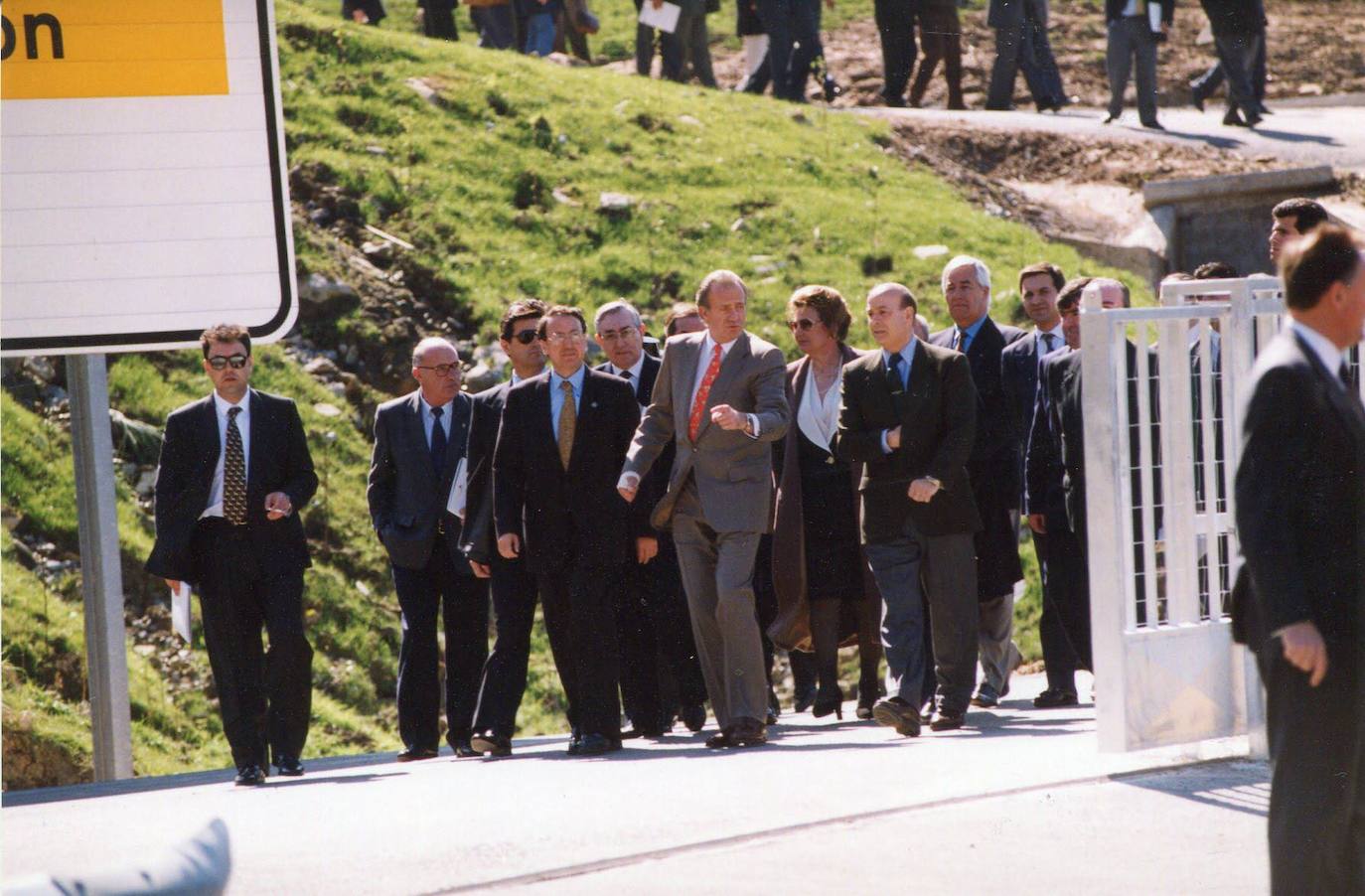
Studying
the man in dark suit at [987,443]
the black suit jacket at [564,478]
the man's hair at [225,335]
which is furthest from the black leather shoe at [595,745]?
the man's hair at [225,335]

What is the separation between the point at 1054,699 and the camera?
411 inches

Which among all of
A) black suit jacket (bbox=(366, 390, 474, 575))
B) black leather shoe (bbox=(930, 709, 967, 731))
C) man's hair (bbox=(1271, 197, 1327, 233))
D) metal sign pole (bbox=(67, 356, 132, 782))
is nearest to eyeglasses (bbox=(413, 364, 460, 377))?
black suit jacket (bbox=(366, 390, 474, 575))

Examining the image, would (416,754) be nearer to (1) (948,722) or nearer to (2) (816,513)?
(2) (816,513)

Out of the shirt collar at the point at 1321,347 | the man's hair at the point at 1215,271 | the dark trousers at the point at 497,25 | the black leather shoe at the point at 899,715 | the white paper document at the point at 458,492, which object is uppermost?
the dark trousers at the point at 497,25

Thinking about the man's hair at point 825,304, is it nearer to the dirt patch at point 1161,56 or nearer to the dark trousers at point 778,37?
the dark trousers at point 778,37

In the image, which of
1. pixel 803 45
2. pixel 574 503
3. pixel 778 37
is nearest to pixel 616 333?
pixel 574 503

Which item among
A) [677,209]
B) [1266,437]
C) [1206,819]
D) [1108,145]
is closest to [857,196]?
[677,209]

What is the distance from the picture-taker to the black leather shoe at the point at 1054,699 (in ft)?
34.2

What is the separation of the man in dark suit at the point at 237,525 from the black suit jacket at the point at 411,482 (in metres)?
0.76

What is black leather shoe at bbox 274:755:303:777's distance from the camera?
30.9 ft

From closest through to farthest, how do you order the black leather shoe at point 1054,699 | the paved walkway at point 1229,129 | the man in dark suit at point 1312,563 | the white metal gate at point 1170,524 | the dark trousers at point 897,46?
the man in dark suit at point 1312,563
the white metal gate at point 1170,524
the black leather shoe at point 1054,699
the paved walkway at point 1229,129
the dark trousers at point 897,46

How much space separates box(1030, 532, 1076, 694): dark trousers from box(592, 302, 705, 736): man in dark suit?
1.80 meters

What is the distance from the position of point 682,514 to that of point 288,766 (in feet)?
7.15

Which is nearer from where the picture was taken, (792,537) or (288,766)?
(288,766)
